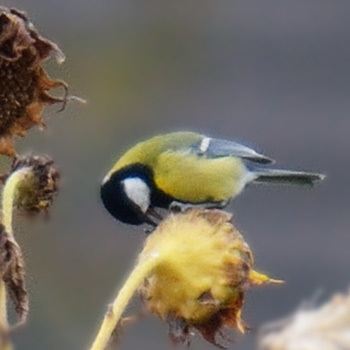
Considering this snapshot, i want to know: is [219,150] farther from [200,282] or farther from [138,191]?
[200,282]

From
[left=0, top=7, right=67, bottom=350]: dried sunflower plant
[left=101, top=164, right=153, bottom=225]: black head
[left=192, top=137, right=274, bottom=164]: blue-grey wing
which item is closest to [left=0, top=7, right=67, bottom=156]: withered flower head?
[left=0, top=7, right=67, bottom=350]: dried sunflower plant

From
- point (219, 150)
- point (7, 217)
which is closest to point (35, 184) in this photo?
point (7, 217)

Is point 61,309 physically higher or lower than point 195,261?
higher

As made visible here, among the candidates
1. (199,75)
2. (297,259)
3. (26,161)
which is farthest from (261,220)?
(26,161)

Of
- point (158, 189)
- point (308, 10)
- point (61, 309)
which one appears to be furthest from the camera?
point (308, 10)

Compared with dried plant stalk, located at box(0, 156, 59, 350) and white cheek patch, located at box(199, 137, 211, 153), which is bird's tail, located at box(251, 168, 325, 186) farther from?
dried plant stalk, located at box(0, 156, 59, 350)

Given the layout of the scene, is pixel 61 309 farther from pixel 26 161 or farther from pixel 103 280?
pixel 26 161
